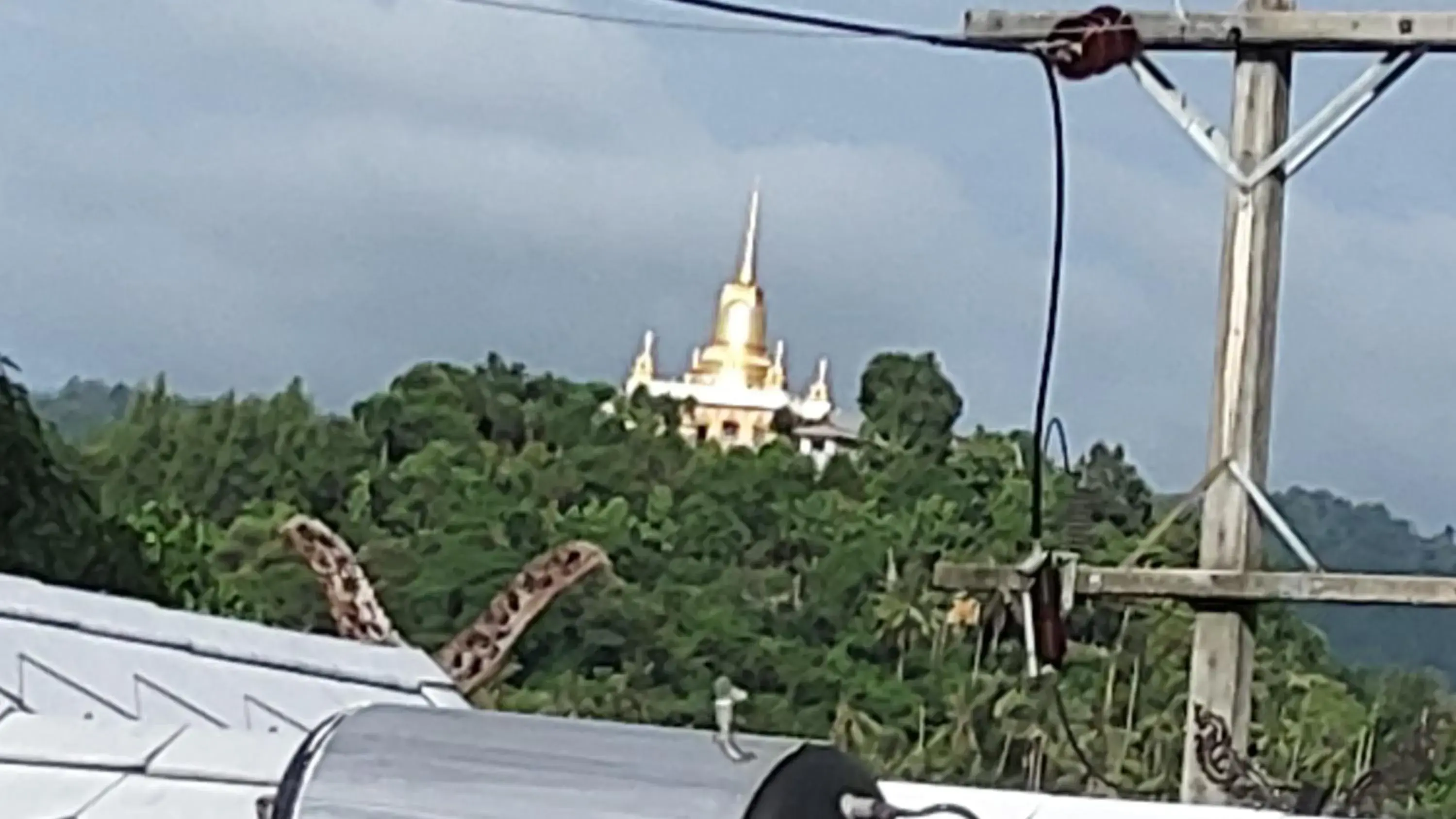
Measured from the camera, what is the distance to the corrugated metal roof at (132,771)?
116 inches

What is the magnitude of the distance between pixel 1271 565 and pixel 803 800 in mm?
2986

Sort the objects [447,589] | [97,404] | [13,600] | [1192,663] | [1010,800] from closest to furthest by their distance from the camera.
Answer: [1010,800]
[13,600]
[1192,663]
[447,589]
[97,404]

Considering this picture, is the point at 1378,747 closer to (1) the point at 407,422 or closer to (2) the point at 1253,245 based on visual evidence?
(2) the point at 1253,245

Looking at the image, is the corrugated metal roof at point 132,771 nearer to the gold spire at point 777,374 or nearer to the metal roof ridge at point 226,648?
the metal roof ridge at point 226,648


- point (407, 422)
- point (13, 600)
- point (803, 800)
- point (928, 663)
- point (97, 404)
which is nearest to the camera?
point (803, 800)

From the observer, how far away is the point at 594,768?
7.31ft

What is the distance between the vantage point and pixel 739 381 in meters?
7.62

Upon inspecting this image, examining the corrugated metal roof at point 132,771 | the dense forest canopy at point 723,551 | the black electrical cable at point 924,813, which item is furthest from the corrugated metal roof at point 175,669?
the black electrical cable at point 924,813

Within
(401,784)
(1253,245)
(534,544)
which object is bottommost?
(401,784)

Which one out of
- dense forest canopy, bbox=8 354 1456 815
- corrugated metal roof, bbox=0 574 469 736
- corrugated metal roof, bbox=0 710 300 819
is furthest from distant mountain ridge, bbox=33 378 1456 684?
corrugated metal roof, bbox=0 710 300 819

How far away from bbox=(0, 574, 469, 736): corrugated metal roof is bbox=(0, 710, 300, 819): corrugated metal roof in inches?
26.8

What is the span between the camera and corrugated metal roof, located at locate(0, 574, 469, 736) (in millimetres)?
4207

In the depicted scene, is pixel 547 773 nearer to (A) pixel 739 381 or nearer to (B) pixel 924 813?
(B) pixel 924 813

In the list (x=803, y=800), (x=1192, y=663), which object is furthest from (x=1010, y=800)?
(x=1192, y=663)
